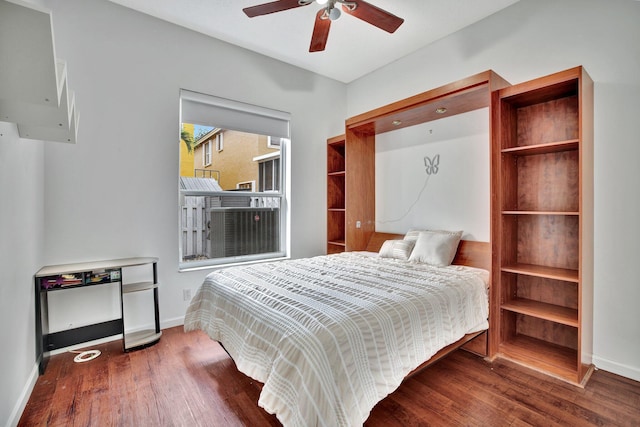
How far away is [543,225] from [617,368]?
1.09 metres

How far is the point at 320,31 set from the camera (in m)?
2.40

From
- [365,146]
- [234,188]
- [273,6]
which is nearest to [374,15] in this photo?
[273,6]

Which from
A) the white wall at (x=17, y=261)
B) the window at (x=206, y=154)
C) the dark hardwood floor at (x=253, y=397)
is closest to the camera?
the white wall at (x=17, y=261)

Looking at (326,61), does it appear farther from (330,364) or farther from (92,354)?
(92,354)

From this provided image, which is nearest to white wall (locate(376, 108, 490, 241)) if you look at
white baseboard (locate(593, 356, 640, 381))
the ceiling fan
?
white baseboard (locate(593, 356, 640, 381))

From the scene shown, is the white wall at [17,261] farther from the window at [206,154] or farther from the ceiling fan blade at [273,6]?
the ceiling fan blade at [273,6]

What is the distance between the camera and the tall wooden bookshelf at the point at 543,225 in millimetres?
2096

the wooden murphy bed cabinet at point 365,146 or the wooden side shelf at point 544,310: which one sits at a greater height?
the wooden murphy bed cabinet at point 365,146

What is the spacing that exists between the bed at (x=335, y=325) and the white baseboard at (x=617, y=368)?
2.80 ft

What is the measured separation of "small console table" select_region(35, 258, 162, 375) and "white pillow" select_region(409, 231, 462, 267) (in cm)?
246

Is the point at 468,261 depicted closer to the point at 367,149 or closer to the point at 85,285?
the point at 367,149

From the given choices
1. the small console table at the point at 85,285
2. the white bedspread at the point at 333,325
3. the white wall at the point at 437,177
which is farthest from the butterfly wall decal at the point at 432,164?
the small console table at the point at 85,285

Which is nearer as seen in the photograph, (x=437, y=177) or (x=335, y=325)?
(x=335, y=325)

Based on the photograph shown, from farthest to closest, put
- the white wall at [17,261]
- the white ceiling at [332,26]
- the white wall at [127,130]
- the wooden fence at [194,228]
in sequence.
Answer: the wooden fence at [194,228]
the white ceiling at [332,26]
the white wall at [127,130]
the white wall at [17,261]
